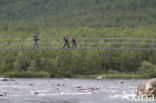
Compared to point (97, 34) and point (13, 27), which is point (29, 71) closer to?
point (97, 34)

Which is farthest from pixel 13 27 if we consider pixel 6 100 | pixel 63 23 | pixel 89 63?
pixel 6 100

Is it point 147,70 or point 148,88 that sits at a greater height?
point 148,88

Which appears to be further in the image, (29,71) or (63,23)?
(63,23)

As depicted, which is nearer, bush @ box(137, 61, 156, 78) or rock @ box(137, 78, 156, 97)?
rock @ box(137, 78, 156, 97)

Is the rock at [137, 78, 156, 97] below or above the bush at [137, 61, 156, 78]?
above

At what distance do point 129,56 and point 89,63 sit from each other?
9.70m

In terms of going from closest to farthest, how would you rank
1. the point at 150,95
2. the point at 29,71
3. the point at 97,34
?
the point at 150,95
the point at 29,71
the point at 97,34

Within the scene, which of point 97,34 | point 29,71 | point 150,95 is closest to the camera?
point 150,95

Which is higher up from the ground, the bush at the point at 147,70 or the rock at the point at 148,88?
the rock at the point at 148,88

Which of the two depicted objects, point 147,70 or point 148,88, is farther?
point 147,70

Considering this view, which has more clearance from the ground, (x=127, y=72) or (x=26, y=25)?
(x=26, y=25)

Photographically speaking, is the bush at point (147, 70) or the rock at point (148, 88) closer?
the rock at point (148, 88)

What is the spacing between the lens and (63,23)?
197 metres

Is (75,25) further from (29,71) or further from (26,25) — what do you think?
(29,71)
